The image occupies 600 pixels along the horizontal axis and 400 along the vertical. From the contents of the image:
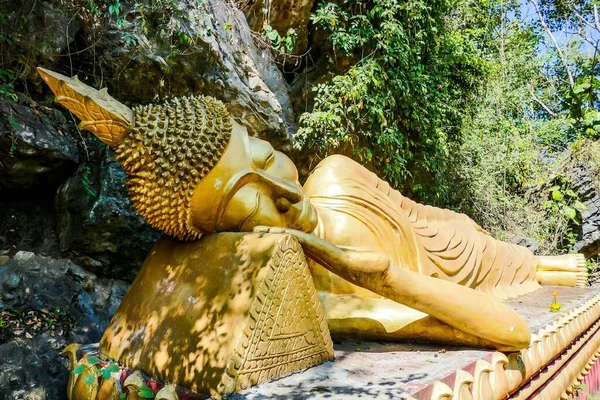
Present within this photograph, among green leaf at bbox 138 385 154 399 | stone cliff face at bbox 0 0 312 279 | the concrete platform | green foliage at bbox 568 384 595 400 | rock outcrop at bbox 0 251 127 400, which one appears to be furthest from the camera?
stone cliff face at bbox 0 0 312 279

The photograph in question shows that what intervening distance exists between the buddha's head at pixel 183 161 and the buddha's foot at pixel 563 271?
2982 mm

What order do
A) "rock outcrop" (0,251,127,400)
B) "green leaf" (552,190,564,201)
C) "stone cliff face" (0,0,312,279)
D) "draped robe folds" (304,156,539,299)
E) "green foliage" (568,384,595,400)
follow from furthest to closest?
1. "green leaf" (552,190,564,201)
2. "stone cliff face" (0,0,312,279)
3. "green foliage" (568,384,595,400)
4. "rock outcrop" (0,251,127,400)
5. "draped robe folds" (304,156,539,299)

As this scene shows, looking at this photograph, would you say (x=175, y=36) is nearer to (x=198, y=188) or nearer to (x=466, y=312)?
(x=198, y=188)

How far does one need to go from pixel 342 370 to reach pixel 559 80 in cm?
1175

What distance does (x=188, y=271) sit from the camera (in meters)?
1.81

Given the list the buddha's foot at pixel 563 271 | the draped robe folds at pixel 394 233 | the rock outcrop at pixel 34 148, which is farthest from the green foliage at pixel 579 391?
the rock outcrop at pixel 34 148

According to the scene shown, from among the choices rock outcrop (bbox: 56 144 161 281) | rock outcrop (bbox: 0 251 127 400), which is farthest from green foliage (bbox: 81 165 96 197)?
rock outcrop (bbox: 0 251 127 400)

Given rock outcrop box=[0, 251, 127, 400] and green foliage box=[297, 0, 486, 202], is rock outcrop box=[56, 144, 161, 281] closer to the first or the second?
rock outcrop box=[0, 251, 127, 400]

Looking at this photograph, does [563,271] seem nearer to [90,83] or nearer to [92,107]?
[92,107]

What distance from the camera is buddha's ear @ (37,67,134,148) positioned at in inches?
66.9

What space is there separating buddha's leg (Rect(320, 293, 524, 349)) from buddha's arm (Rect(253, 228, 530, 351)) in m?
0.08

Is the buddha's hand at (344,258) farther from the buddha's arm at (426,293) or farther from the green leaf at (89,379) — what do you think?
the green leaf at (89,379)

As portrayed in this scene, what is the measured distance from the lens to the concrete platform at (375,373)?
1429mm

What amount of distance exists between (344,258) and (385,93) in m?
4.04
